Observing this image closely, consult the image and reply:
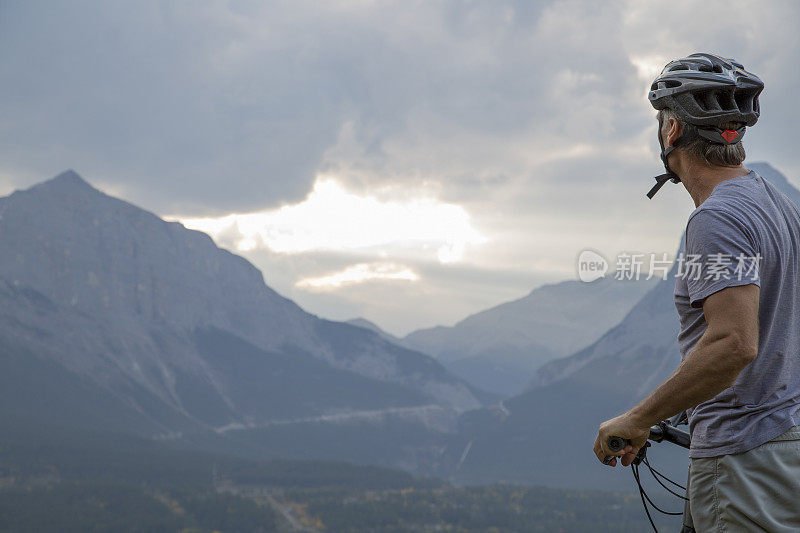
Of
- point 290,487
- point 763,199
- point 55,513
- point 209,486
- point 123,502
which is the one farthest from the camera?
point 290,487

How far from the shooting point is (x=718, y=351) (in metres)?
4.54

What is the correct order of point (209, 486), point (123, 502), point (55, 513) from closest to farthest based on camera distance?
1. point (55, 513)
2. point (123, 502)
3. point (209, 486)

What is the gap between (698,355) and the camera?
15.1 feet

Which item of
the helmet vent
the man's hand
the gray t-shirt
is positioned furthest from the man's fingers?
the helmet vent

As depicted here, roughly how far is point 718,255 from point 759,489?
1399 mm

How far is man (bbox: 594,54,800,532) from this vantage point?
459 cm

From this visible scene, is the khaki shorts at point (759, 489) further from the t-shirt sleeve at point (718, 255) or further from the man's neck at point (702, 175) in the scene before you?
the man's neck at point (702, 175)

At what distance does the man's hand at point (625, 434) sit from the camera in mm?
5004

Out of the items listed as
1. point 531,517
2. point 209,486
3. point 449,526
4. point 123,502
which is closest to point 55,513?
point 123,502

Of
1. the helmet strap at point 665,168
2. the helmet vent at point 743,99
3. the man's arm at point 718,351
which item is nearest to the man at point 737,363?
the man's arm at point 718,351

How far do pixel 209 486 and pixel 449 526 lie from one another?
60.2 meters

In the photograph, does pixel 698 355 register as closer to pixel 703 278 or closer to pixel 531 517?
pixel 703 278

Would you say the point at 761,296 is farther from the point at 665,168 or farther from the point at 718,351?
the point at 665,168

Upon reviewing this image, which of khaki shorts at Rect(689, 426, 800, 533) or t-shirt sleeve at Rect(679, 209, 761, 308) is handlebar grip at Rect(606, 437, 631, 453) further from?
t-shirt sleeve at Rect(679, 209, 761, 308)
